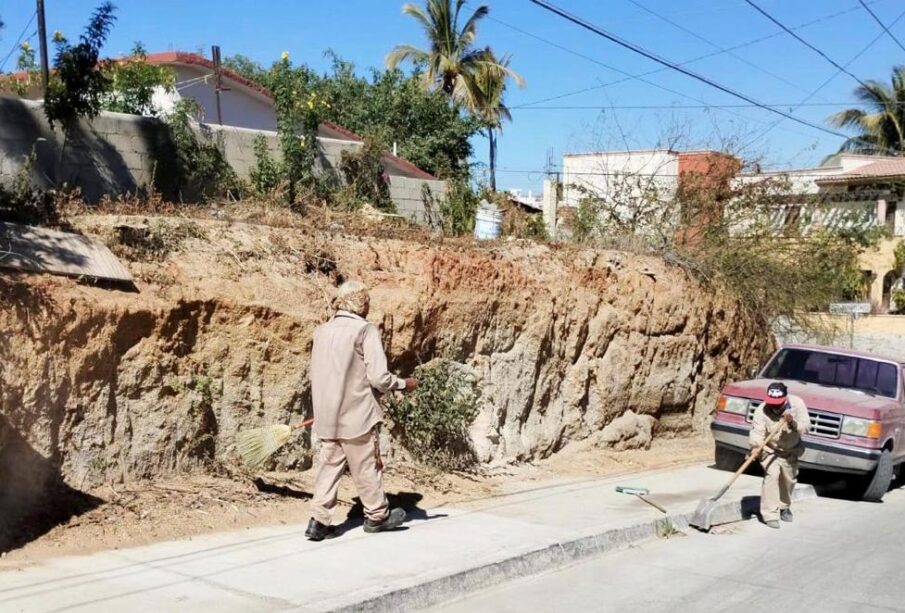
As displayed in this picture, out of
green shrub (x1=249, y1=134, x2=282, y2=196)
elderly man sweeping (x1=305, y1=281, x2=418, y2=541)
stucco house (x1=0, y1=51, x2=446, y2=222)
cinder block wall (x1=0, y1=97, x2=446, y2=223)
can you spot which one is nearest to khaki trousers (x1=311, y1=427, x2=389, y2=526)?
elderly man sweeping (x1=305, y1=281, x2=418, y2=541)

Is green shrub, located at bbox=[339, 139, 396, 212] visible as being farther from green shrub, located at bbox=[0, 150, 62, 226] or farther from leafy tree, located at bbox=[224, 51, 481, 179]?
leafy tree, located at bbox=[224, 51, 481, 179]

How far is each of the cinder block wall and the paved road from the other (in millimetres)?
6129

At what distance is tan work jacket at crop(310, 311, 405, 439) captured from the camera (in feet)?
23.8

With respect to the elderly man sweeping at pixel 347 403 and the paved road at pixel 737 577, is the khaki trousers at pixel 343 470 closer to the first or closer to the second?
the elderly man sweeping at pixel 347 403

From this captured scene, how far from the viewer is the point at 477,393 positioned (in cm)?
1012

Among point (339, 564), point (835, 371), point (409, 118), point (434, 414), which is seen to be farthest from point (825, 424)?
point (409, 118)

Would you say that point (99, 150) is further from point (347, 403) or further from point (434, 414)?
point (347, 403)

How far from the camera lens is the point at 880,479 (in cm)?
1134

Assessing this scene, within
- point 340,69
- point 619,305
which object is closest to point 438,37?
point 340,69

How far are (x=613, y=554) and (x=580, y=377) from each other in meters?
4.21

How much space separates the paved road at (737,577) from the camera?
22.1 ft

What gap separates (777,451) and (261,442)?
511 cm

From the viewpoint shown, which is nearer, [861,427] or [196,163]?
[861,427]

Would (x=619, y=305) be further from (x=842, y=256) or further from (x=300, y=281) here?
(x=842, y=256)
